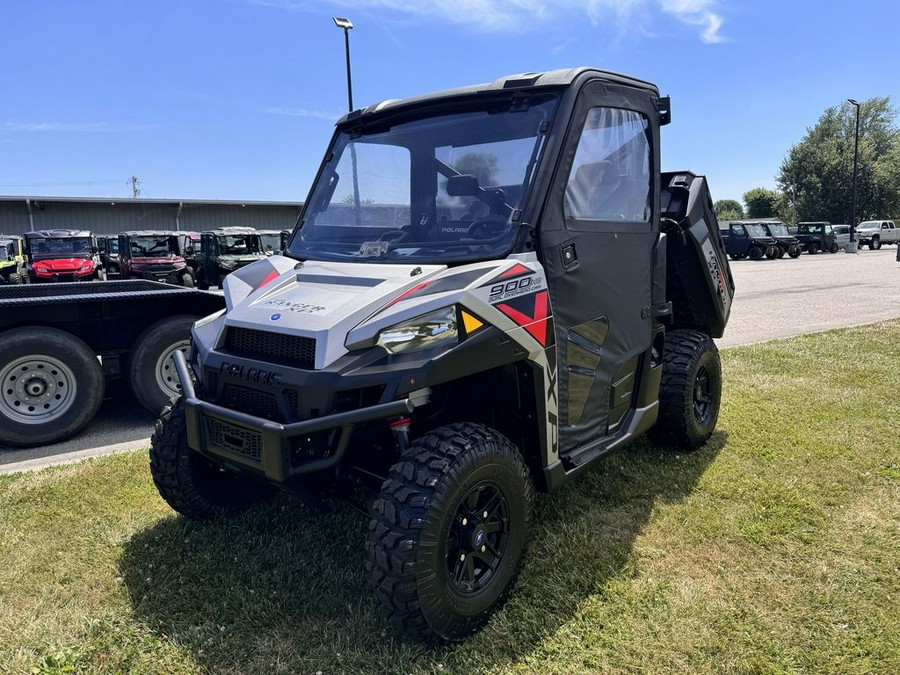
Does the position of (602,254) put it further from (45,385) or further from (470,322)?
(45,385)

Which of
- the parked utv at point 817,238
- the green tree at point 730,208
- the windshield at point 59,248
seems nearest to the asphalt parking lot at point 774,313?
the parked utv at point 817,238

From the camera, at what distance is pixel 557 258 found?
3145 millimetres

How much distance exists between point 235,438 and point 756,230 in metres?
33.6

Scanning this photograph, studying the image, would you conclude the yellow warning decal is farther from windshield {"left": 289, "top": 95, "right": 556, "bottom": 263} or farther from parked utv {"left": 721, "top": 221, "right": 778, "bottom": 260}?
parked utv {"left": 721, "top": 221, "right": 778, "bottom": 260}

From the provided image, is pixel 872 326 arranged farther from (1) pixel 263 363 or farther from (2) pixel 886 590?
(1) pixel 263 363

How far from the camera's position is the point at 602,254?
349 centimetres

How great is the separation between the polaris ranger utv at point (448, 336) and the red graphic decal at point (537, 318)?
0.05ft

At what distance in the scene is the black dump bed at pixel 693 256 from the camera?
465cm

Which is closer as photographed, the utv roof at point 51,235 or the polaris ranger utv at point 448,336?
the polaris ranger utv at point 448,336

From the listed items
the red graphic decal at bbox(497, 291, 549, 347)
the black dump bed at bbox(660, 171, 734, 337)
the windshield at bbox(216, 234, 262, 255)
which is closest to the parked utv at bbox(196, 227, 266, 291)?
the windshield at bbox(216, 234, 262, 255)

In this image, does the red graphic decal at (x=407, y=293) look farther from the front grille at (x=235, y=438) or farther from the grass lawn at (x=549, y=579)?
the grass lawn at (x=549, y=579)

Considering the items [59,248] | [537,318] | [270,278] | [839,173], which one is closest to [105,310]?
[270,278]

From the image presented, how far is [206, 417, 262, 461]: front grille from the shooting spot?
106 inches

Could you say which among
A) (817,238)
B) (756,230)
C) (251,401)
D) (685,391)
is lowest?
(685,391)
